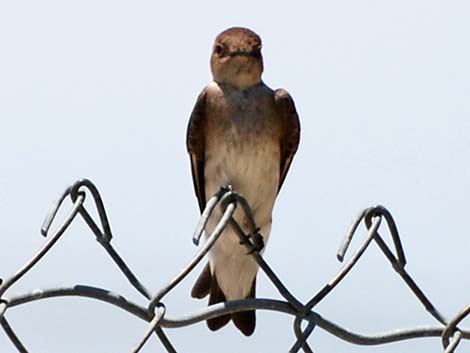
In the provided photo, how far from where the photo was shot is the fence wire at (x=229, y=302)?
7.97 feet

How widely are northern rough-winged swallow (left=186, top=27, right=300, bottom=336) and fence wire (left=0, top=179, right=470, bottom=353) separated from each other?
2.04 metres

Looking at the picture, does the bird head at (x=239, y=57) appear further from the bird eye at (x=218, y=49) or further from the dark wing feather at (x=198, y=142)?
the dark wing feather at (x=198, y=142)

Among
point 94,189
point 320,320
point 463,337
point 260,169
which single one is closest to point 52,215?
point 94,189

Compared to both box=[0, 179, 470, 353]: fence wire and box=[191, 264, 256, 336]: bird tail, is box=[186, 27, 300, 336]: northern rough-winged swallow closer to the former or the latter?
box=[191, 264, 256, 336]: bird tail

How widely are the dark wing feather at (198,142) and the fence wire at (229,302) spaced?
7.00 feet

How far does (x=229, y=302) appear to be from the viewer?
2.62 metres

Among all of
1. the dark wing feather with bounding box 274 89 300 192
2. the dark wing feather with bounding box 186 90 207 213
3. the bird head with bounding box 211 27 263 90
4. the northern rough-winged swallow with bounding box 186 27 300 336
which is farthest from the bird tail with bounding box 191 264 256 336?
the bird head with bounding box 211 27 263 90

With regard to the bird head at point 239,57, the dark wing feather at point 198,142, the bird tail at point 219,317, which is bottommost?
the bird tail at point 219,317

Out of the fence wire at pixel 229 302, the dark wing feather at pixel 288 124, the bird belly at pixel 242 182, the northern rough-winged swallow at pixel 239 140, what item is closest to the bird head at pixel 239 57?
the northern rough-winged swallow at pixel 239 140

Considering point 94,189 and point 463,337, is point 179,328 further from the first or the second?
point 463,337

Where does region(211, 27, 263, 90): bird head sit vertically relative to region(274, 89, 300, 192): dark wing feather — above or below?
above

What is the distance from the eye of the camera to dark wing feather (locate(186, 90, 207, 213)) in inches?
200

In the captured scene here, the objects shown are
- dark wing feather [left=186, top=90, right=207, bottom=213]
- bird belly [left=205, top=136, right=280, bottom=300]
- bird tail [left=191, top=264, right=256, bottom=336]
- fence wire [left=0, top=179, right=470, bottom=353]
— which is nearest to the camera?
fence wire [left=0, top=179, right=470, bottom=353]

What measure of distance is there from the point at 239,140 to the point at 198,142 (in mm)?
174
